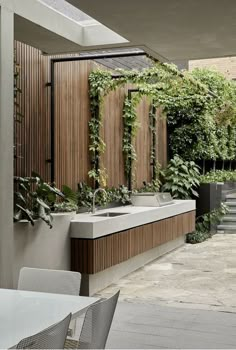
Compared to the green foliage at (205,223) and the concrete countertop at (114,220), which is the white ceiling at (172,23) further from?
the green foliage at (205,223)

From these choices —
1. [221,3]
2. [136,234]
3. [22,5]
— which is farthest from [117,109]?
[221,3]

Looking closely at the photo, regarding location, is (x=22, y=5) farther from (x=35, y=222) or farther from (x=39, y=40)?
(x=35, y=222)

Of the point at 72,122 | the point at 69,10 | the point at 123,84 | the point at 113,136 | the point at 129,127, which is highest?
the point at 69,10

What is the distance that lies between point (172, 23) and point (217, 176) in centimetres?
821

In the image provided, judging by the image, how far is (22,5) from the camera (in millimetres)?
4891

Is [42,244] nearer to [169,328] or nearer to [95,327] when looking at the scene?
[169,328]

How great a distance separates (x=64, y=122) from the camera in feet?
23.4

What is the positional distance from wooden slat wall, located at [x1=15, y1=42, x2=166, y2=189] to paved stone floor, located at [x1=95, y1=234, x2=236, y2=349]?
1.72 metres

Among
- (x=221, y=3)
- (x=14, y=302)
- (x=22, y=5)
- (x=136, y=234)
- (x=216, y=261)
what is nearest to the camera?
(x=14, y=302)

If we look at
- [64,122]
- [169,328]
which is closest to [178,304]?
[169,328]

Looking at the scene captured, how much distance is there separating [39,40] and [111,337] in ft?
10.7

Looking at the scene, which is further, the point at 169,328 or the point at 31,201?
the point at 31,201

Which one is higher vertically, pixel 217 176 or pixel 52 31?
pixel 52 31

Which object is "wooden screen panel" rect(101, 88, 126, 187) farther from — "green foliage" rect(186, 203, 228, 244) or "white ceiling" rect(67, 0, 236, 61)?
"white ceiling" rect(67, 0, 236, 61)
